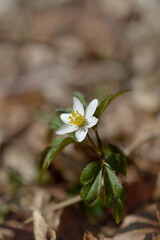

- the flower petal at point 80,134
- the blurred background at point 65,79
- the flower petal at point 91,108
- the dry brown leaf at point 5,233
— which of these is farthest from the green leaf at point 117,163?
the dry brown leaf at point 5,233

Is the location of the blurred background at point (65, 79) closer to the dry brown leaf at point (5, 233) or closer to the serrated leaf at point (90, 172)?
the dry brown leaf at point (5, 233)

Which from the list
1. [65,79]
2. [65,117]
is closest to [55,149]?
[65,117]

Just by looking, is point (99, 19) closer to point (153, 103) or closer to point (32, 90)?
point (32, 90)

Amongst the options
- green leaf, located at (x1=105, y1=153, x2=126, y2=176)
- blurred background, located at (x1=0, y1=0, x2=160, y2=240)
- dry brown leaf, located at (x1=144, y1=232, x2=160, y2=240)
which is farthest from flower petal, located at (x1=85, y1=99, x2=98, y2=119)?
dry brown leaf, located at (x1=144, y1=232, x2=160, y2=240)

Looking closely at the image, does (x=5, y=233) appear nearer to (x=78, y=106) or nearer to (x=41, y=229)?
(x=41, y=229)

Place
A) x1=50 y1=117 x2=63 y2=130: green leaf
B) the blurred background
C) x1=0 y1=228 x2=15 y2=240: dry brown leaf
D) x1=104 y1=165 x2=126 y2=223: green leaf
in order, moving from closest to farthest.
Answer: x1=104 y1=165 x2=126 y2=223: green leaf → x1=50 y1=117 x2=63 y2=130: green leaf → x1=0 y1=228 x2=15 y2=240: dry brown leaf → the blurred background

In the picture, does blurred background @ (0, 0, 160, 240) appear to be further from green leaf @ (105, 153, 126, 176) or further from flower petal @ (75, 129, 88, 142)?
green leaf @ (105, 153, 126, 176)
